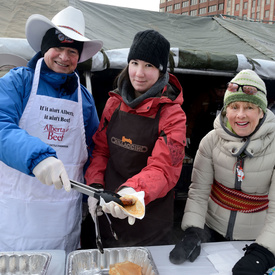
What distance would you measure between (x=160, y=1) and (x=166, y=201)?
8088cm

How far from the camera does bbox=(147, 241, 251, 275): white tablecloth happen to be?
137cm

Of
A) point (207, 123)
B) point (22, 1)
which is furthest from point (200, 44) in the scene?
point (22, 1)

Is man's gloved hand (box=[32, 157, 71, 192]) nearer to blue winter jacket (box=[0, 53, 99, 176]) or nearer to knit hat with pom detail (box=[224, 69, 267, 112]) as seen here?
blue winter jacket (box=[0, 53, 99, 176])

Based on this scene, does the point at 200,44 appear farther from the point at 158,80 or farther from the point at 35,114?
the point at 35,114

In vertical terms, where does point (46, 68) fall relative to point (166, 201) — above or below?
above

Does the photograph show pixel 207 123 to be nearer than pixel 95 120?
No

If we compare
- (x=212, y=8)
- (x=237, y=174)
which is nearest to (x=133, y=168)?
(x=237, y=174)

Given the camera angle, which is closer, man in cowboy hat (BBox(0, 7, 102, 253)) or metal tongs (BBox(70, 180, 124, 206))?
metal tongs (BBox(70, 180, 124, 206))

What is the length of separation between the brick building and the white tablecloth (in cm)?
4665

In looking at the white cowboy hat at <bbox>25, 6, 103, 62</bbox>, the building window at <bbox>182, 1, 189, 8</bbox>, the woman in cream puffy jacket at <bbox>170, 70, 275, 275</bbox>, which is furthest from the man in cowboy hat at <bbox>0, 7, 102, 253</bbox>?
the building window at <bbox>182, 1, 189, 8</bbox>

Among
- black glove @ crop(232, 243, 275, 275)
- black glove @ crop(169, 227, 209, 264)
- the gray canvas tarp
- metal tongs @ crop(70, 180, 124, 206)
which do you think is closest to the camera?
metal tongs @ crop(70, 180, 124, 206)

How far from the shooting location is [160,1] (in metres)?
73.7

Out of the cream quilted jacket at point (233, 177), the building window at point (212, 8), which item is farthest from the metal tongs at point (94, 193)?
the building window at point (212, 8)

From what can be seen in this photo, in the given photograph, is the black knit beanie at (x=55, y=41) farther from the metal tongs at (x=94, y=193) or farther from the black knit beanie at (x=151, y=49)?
the metal tongs at (x=94, y=193)
